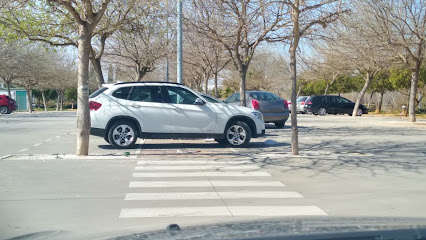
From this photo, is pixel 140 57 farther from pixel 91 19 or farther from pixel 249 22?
pixel 91 19

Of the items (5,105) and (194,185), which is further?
(5,105)

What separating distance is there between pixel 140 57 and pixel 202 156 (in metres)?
15.1

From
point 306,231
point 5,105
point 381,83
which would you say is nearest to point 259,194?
point 306,231

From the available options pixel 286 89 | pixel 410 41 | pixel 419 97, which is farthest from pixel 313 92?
pixel 410 41

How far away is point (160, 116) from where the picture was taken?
41.6 ft

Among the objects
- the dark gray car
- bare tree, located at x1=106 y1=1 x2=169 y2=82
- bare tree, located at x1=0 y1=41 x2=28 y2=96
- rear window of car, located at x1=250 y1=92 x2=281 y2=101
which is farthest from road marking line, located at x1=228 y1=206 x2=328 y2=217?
bare tree, located at x1=0 y1=41 x2=28 y2=96

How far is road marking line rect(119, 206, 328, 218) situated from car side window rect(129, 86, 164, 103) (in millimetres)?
6764

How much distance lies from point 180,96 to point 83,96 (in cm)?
309

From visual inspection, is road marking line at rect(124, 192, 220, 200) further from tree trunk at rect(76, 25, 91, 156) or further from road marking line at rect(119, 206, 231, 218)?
tree trunk at rect(76, 25, 91, 156)

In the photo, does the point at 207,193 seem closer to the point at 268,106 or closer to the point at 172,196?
the point at 172,196

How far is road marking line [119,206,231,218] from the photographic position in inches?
Answer: 243

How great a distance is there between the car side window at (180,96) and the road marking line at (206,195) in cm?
580

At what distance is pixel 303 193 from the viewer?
25.2 feet

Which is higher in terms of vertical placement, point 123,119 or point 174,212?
point 123,119
